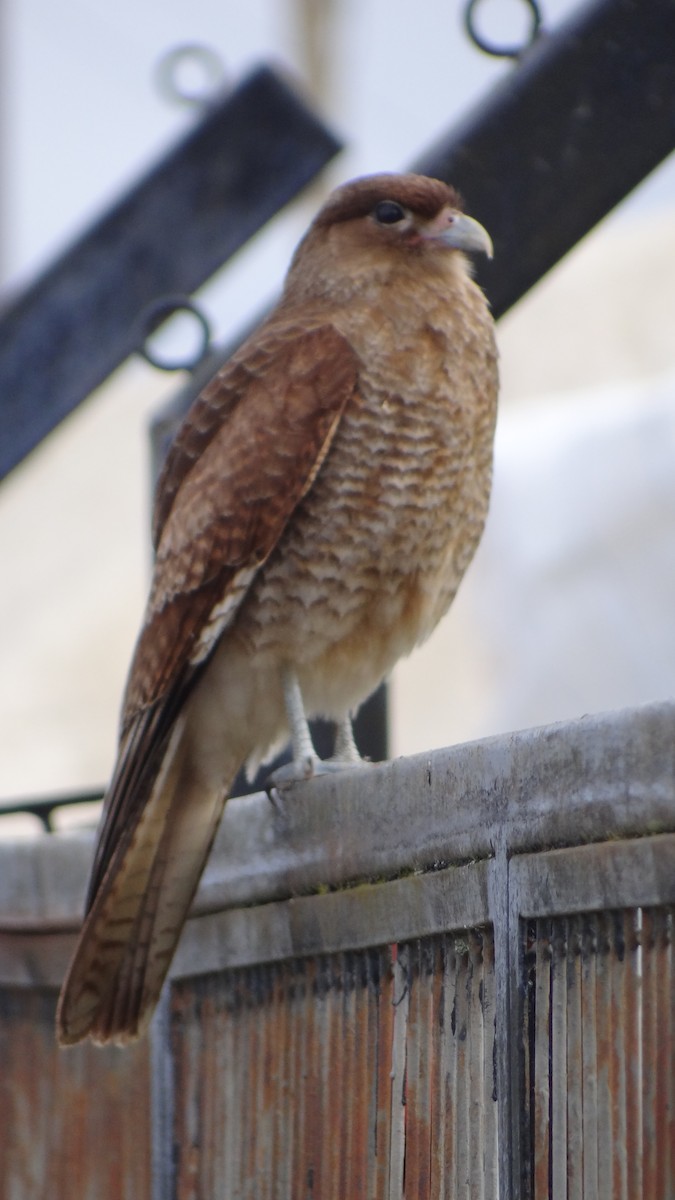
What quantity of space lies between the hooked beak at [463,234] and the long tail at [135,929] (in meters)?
0.95

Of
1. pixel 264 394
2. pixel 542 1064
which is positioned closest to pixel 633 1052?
pixel 542 1064

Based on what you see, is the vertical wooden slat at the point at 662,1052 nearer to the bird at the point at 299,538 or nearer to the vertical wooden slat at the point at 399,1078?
the vertical wooden slat at the point at 399,1078

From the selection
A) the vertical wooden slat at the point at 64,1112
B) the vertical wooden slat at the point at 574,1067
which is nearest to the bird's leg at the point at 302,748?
the vertical wooden slat at the point at 64,1112

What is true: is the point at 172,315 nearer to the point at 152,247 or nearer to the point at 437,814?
the point at 152,247

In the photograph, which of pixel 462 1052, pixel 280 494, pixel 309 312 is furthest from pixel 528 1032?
pixel 309 312

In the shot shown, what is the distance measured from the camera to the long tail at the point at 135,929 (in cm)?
245

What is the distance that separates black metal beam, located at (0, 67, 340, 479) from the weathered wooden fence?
4.27 ft

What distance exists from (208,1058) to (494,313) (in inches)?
52.8

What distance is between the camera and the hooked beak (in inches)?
113

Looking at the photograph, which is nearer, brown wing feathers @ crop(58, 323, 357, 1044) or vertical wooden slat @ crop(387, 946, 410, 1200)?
vertical wooden slat @ crop(387, 946, 410, 1200)

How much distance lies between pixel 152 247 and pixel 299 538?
1290mm

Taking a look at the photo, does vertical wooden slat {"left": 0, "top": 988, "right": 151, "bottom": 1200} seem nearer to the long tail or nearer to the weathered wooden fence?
the weathered wooden fence

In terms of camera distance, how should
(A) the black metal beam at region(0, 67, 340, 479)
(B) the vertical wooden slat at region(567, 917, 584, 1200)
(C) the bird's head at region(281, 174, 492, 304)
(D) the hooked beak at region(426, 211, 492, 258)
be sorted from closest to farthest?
1. (B) the vertical wooden slat at region(567, 917, 584, 1200)
2. (D) the hooked beak at region(426, 211, 492, 258)
3. (C) the bird's head at region(281, 174, 492, 304)
4. (A) the black metal beam at region(0, 67, 340, 479)

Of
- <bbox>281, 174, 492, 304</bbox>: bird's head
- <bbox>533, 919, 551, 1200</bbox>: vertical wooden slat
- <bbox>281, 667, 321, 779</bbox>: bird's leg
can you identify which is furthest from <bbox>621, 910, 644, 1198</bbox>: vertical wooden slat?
<bbox>281, 174, 492, 304</bbox>: bird's head
